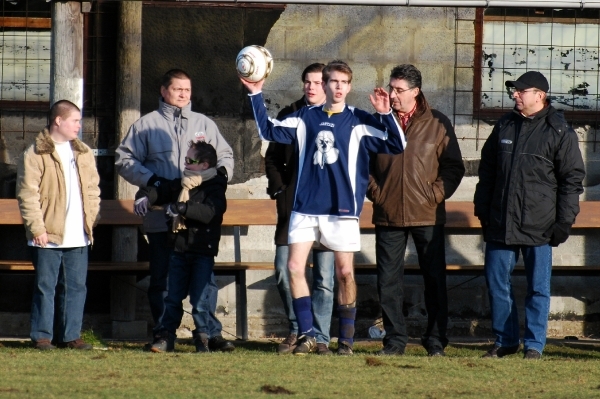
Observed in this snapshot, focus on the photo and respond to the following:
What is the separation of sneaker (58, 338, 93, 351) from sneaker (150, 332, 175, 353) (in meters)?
0.45

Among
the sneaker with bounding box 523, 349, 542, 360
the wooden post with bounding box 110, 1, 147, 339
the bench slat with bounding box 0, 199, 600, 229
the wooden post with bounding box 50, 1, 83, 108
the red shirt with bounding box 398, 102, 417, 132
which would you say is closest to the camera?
the sneaker with bounding box 523, 349, 542, 360

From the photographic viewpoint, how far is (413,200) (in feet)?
22.9

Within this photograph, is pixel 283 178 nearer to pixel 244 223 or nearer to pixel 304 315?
pixel 304 315

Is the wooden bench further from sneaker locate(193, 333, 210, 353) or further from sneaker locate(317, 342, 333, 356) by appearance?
sneaker locate(317, 342, 333, 356)

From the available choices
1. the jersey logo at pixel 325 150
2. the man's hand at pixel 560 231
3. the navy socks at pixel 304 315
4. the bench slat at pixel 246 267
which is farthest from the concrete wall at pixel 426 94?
the jersey logo at pixel 325 150

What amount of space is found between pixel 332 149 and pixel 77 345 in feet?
6.90

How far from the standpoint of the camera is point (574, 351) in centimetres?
783

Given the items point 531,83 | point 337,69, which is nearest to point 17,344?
point 337,69

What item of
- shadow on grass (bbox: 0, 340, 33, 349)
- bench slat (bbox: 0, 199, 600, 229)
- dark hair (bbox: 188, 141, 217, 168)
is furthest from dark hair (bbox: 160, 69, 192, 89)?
shadow on grass (bbox: 0, 340, 33, 349)

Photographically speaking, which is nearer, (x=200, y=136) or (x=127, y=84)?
(x=200, y=136)

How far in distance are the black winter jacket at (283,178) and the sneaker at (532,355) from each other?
67.9 inches

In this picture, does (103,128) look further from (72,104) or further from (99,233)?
(72,104)

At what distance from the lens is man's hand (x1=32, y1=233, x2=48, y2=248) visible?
696 centimetres

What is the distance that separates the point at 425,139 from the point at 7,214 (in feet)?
11.6
